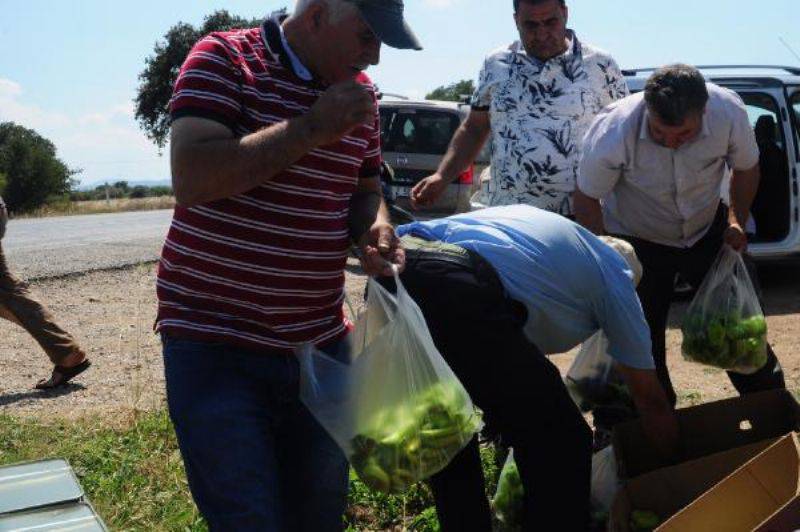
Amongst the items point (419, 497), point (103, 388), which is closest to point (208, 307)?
point (419, 497)

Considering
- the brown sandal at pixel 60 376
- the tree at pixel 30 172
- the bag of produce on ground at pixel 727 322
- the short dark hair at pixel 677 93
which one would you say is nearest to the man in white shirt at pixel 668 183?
the short dark hair at pixel 677 93

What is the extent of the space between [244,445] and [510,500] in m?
1.54

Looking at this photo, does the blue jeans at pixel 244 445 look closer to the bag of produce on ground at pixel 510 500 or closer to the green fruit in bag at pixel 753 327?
the bag of produce on ground at pixel 510 500

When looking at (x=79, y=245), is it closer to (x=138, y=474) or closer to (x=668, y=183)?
(x=138, y=474)

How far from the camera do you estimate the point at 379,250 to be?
2504 mm

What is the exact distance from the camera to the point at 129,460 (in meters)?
4.47

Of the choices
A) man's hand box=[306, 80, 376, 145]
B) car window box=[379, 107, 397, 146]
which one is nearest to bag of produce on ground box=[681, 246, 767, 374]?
man's hand box=[306, 80, 376, 145]

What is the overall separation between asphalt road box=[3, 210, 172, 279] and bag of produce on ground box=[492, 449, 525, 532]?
7.57 meters

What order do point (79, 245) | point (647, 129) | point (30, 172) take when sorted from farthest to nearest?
point (30, 172), point (79, 245), point (647, 129)

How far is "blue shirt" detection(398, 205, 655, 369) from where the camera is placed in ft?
9.21

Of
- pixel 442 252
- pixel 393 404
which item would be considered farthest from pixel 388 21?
pixel 393 404

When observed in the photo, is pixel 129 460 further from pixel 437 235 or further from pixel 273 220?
pixel 273 220

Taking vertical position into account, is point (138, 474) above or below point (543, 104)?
below

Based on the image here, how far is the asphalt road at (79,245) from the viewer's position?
1087cm
